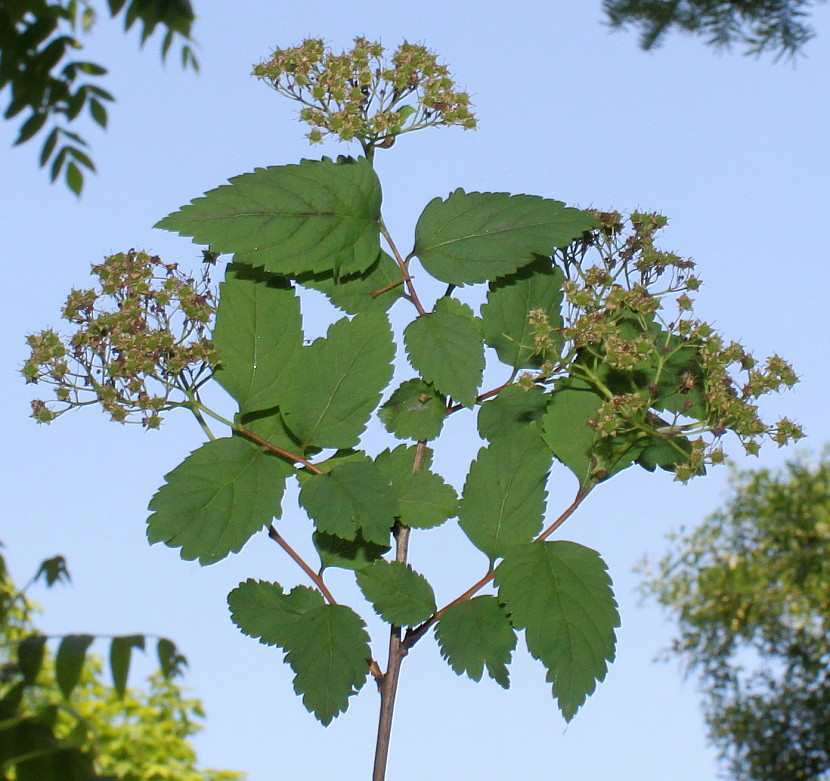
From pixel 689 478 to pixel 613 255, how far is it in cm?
43

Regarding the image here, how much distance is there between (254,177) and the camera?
173 centimetres

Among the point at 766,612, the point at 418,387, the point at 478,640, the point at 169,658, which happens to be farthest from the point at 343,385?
the point at 766,612

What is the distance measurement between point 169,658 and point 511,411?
87 cm

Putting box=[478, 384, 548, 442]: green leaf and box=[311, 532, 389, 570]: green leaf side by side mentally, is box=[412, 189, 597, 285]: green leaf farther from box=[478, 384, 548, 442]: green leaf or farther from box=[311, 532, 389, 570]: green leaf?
box=[311, 532, 389, 570]: green leaf

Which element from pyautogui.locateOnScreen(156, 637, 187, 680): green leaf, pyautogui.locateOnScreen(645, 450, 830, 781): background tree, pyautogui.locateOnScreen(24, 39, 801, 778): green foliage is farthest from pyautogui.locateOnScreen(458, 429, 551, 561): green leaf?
pyautogui.locateOnScreen(645, 450, 830, 781): background tree

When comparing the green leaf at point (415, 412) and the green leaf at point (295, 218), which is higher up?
the green leaf at point (295, 218)

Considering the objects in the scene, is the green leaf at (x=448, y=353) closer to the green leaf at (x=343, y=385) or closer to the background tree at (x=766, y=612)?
the green leaf at (x=343, y=385)

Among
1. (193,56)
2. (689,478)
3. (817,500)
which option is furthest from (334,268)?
(817,500)

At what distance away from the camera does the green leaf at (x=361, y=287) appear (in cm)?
176

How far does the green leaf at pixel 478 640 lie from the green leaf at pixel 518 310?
444 millimetres

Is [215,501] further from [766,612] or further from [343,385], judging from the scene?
[766,612]

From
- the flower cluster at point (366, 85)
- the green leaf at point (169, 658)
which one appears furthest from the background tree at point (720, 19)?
the green leaf at point (169, 658)

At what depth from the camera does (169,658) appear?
1078 mm

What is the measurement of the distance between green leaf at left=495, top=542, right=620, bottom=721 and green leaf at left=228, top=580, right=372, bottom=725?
0.26 meters
